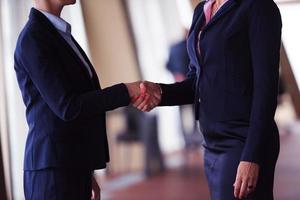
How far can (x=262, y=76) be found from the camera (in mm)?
1167

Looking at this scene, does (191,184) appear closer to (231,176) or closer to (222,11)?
(231,176)

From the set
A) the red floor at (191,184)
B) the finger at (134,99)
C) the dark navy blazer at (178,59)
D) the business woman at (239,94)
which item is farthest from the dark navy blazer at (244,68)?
the red floor at (191,184)

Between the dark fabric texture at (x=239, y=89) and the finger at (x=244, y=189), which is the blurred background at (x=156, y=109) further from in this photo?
the finger at (x=244, y=189)

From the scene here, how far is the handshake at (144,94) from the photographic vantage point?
1426 millimetres

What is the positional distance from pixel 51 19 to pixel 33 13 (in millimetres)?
54

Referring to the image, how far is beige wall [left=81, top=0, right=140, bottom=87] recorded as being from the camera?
2.99 metres

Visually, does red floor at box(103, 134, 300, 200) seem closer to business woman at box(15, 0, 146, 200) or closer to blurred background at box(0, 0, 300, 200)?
blurred background at box(0, 0, 300, 200)

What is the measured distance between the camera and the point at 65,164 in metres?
1.25

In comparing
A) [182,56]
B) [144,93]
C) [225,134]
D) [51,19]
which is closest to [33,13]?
[51,19]

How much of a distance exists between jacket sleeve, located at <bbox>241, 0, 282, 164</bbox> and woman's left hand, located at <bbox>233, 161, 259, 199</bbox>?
0.06 feet

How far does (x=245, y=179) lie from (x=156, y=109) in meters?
2.06

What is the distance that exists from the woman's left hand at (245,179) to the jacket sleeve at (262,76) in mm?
18

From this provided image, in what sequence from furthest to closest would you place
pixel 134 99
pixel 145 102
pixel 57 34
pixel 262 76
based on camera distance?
pixel 145 102, pixel 134 99, pixel 57 34, pixel 262 76

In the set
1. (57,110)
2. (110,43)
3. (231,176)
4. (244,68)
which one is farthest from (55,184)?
→ (110,43)
